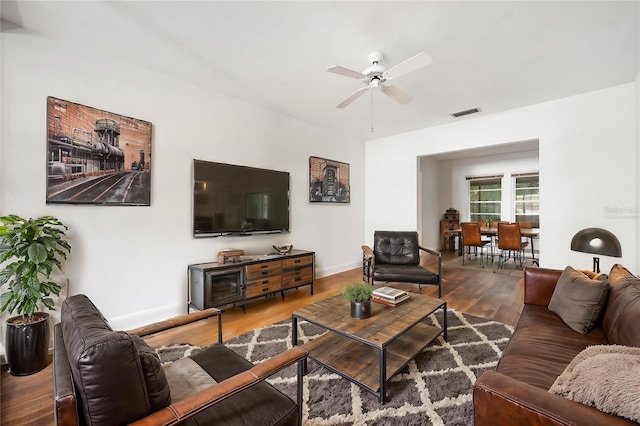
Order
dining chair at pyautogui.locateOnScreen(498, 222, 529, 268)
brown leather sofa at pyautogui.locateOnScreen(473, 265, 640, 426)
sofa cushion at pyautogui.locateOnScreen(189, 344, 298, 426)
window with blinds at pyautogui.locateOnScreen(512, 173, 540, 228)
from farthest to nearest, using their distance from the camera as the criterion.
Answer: window with blinds at pyautogui.locateOnScreen(512, 173, 540, 228) < dining chair at pyautogui.locateOnScreen(498, 222, 529, 268) < sofa cushion at pyautogui.locateOnScreen(189, 344, 298, 426) < brown leather sofa at pyautogui.locateOnScreen(473, 265, 640, 426)

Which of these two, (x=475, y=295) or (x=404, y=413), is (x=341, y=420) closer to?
(x=404, y=413)

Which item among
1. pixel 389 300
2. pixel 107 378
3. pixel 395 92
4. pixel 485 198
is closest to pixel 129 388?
pixel 107 378

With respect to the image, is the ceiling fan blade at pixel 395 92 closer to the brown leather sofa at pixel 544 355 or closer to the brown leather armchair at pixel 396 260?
the brown leather sofa at pixel 544 355

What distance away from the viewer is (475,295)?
3.84 metres

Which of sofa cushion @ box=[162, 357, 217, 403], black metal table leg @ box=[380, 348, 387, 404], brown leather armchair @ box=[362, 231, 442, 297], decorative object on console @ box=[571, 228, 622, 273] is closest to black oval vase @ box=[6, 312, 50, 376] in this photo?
sofa cushion @ box=[162, 357, 217, 403]

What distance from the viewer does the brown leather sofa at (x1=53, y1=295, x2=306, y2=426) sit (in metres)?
0.80

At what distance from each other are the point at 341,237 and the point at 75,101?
410 cm

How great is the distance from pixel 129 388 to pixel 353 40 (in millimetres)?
2717

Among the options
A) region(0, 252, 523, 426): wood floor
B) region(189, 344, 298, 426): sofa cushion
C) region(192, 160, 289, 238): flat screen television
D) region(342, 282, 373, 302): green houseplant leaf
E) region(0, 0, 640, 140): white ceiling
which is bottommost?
region(0, 252, 523, 426): wood floor

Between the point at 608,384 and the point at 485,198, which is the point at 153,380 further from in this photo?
the point at 485,198

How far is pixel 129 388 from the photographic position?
2.76 ft

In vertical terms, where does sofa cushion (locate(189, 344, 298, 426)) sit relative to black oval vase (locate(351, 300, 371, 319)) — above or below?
below

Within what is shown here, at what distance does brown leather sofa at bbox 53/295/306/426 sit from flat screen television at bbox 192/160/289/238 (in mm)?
2097

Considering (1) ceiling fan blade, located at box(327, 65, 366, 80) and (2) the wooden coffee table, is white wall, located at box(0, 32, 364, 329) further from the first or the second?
(1) ceiling fan blade, located at box(327, 65, 366, 80)
